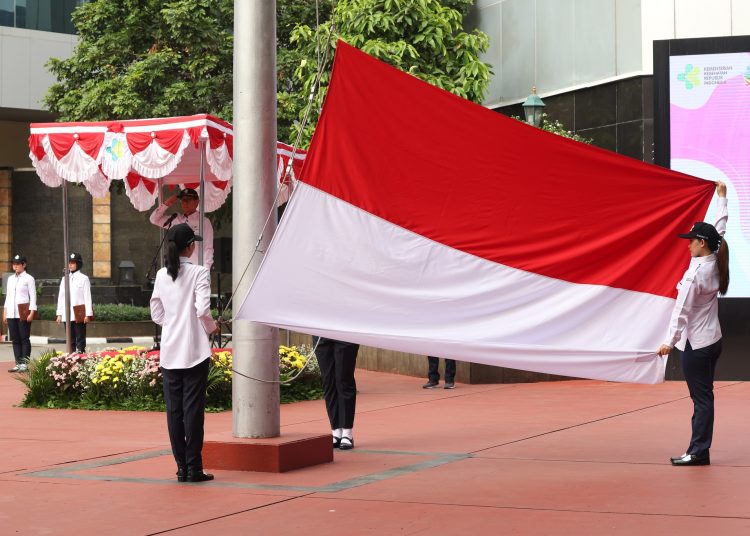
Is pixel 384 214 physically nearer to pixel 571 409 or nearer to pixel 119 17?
pixel 571 409

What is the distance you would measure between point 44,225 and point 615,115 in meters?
27.3

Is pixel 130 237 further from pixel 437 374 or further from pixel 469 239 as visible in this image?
pixel 469 239

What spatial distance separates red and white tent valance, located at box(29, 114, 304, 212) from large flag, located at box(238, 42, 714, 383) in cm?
621

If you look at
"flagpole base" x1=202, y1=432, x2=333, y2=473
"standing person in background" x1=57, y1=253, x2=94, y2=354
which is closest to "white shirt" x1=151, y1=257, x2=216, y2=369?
"flagpole base" x1=202, y1=432, x2=333, y2=473

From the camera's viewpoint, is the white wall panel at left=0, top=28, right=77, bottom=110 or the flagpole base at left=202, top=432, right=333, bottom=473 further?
the white wall panel at left=0, top=28, right=77, bottom=110

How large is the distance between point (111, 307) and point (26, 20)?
1156 cm

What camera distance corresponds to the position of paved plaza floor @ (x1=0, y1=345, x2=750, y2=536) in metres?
7.28

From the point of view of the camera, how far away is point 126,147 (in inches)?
614

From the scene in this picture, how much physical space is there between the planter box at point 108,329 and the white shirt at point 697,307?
81.9ft

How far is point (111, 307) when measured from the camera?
3503 centimetres

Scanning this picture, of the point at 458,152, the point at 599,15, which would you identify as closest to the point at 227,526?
the point at 458,152

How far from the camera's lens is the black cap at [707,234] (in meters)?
9.30

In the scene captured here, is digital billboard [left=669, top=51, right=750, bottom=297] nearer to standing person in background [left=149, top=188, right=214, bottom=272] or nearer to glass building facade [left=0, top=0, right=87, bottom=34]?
standing person in background [left=149, top=188, right=214, bottom=272]

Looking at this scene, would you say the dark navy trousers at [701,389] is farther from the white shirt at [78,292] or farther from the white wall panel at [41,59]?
the white wall panel at [41,59]
